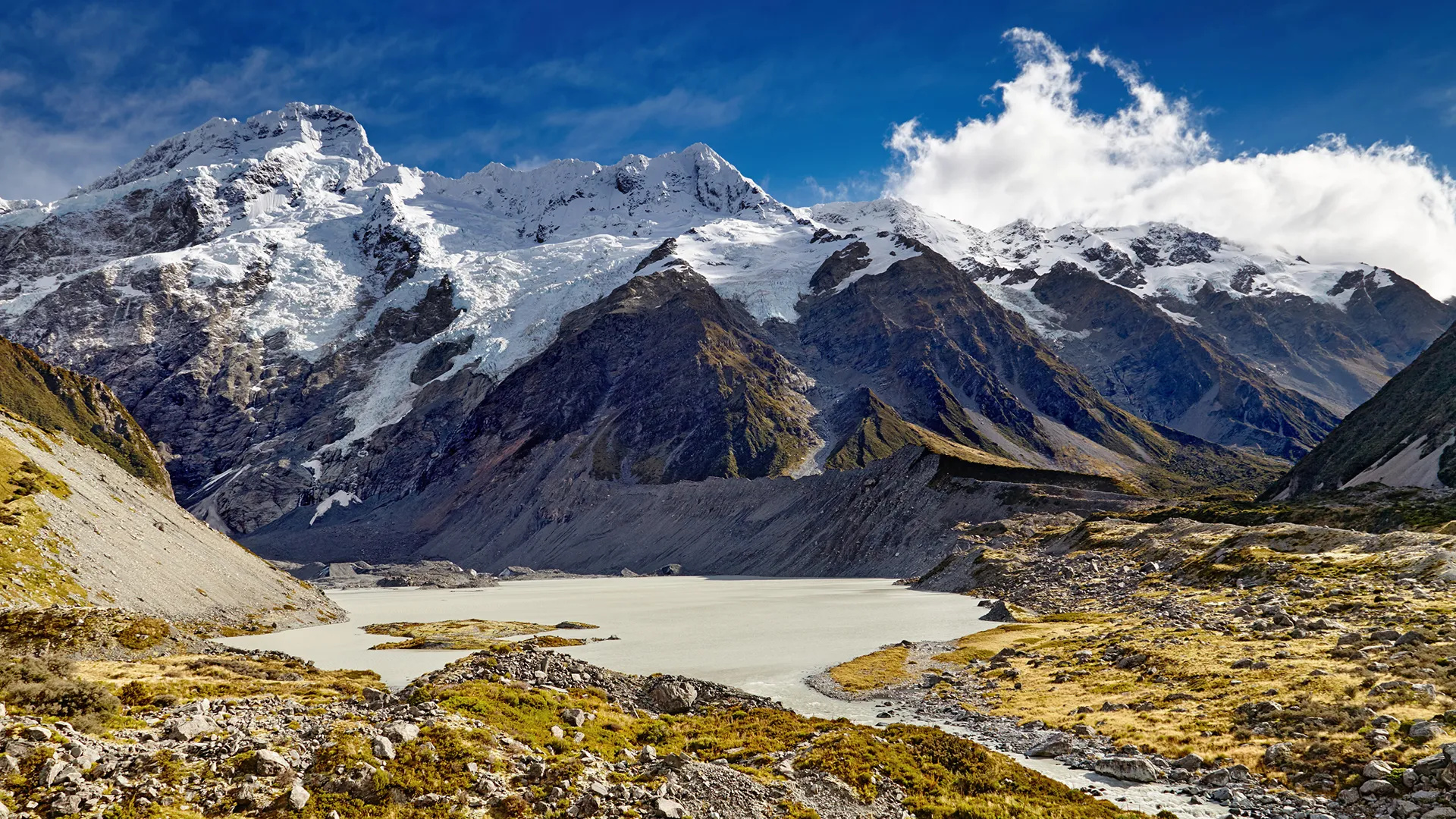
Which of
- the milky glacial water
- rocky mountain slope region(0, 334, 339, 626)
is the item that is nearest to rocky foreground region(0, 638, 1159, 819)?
the milky glacial water

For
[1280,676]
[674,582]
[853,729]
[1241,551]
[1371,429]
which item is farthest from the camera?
[674,582]

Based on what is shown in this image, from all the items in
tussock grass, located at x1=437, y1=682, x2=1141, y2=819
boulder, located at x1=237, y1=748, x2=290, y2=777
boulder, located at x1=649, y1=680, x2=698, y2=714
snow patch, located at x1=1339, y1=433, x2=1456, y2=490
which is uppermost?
snow patch, located at x1=1339, y1=433, x2=1456, y2=490

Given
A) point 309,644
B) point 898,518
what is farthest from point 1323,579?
point 898,518

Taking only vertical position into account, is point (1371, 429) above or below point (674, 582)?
above

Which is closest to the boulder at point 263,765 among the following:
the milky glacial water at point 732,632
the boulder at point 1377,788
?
the milky glacial water at point 732,632

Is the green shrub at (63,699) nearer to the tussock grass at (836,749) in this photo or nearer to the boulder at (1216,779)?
the tussock grass at (836,749)

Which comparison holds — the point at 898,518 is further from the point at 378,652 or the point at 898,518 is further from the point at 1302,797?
the point at 1302,797

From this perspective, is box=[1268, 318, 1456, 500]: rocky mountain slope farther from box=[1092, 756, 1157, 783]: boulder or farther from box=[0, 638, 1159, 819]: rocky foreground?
box=[0, 638, 1159, 819]: rocky foreground
